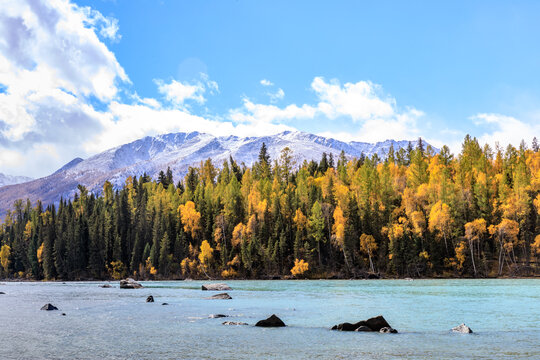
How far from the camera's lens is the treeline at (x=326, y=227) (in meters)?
113

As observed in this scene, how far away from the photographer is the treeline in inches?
4464

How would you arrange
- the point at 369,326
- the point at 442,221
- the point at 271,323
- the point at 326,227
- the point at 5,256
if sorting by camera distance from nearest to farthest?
1. the point at 369,326
2. the point at 271,323
3. the point at 442,221
4. the point at 326,227
5. the point at 5,256

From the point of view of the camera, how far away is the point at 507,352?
2019 centimetres

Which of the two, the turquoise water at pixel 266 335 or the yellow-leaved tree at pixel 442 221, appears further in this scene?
the yellow-leaved tree at pixel 442 221

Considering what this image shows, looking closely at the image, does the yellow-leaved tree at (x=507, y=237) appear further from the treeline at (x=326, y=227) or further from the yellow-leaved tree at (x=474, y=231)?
the yellow-leaved tree at (x=474, y=231)

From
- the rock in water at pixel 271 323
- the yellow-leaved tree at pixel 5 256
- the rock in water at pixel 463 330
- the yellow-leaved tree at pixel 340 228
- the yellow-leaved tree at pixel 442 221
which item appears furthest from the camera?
the yellow-leaved tree at pixel 5 256

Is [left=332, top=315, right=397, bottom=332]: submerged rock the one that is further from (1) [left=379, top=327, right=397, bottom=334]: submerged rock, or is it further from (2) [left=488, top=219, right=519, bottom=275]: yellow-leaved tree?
(2) [left=488, top=219, right=519, bottom=275]: yellow-leaved tree

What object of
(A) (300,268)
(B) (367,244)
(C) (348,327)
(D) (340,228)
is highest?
(D) (340,228)

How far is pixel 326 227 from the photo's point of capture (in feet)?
422

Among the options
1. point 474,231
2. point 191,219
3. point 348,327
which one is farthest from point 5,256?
point 348,327

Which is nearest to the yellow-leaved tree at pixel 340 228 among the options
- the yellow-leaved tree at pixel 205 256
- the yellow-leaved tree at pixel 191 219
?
the yellow-leaved tree at pixel 205 256

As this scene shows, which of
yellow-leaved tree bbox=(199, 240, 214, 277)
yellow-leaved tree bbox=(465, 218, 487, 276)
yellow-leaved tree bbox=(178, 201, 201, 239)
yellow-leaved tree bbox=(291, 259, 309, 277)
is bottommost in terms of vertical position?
yellow-leaved tree bbox=(291, 259, 309, 277)

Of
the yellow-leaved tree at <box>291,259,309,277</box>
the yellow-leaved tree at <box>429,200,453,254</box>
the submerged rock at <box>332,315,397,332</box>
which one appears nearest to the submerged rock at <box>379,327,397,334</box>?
the submerged rock at <box>332,315,397,332</box>

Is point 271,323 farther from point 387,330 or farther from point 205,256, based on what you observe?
point 205,256
